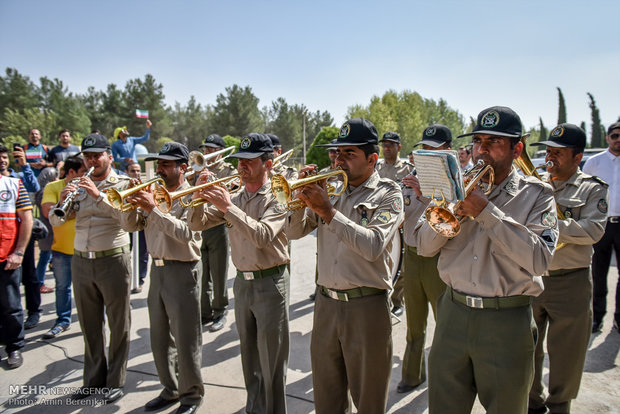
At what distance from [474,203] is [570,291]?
2.08 m

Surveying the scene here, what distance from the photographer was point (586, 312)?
3.61 metres

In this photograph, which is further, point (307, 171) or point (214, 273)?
point (214, 273)

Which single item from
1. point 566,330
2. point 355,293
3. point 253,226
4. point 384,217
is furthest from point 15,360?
point 566,330

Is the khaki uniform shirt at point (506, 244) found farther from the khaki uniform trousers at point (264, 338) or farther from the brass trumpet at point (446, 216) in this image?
the khaki uniform trousers at point (264, 338)

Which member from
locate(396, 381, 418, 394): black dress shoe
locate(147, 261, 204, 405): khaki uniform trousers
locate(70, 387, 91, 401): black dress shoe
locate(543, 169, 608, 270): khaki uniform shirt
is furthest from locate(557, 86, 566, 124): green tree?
locate(70, 387, 91, 401): black dress shoe

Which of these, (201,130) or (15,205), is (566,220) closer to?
(15,205)

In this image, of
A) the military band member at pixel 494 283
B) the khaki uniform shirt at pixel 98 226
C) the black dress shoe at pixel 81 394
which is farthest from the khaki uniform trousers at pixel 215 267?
the military band member at pixel 494 283

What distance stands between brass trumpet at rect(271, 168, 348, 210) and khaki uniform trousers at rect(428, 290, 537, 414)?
1230mm

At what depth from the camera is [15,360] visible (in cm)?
516

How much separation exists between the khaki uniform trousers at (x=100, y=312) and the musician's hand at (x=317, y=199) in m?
2.80

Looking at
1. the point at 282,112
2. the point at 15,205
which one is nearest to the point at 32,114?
the point at 282,112

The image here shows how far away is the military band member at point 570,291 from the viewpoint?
358 centimetres

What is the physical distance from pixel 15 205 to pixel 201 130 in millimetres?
60450

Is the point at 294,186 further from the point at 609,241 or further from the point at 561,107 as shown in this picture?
the point at 561,107
